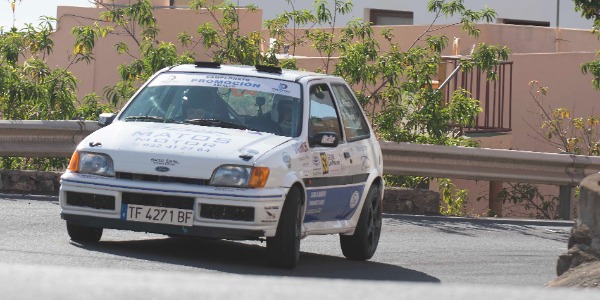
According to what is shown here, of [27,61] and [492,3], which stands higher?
[492,3]

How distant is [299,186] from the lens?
8.63 m

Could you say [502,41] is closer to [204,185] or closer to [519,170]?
[519,170]

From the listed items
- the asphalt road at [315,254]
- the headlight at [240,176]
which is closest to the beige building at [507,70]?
the asphalt road at [315,254]

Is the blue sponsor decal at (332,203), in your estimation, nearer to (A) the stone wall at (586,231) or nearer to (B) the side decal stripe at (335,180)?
(B) the side decal stripe at (335,180)

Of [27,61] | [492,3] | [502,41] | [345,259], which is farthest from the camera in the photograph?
[492,3]

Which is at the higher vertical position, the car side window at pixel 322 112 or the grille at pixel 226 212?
the car side window at pixel 322 112

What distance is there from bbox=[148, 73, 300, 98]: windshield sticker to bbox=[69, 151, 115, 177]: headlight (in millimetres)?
1195

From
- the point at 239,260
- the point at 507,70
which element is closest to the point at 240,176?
the point at 239,260

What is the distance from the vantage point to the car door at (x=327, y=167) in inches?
355

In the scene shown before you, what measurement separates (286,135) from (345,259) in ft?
4.17

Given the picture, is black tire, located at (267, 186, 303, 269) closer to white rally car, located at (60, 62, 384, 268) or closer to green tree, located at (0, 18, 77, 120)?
white rally car, located at (60, 62, 384, 268)

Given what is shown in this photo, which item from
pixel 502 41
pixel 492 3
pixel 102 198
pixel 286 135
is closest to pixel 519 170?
pixel 286 135

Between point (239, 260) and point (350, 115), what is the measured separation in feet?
5.81

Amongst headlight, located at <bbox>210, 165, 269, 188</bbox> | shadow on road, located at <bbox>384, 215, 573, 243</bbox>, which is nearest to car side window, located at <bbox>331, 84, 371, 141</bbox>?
headlight, located at <bbox>210, 165, 269, 188</bbox>
